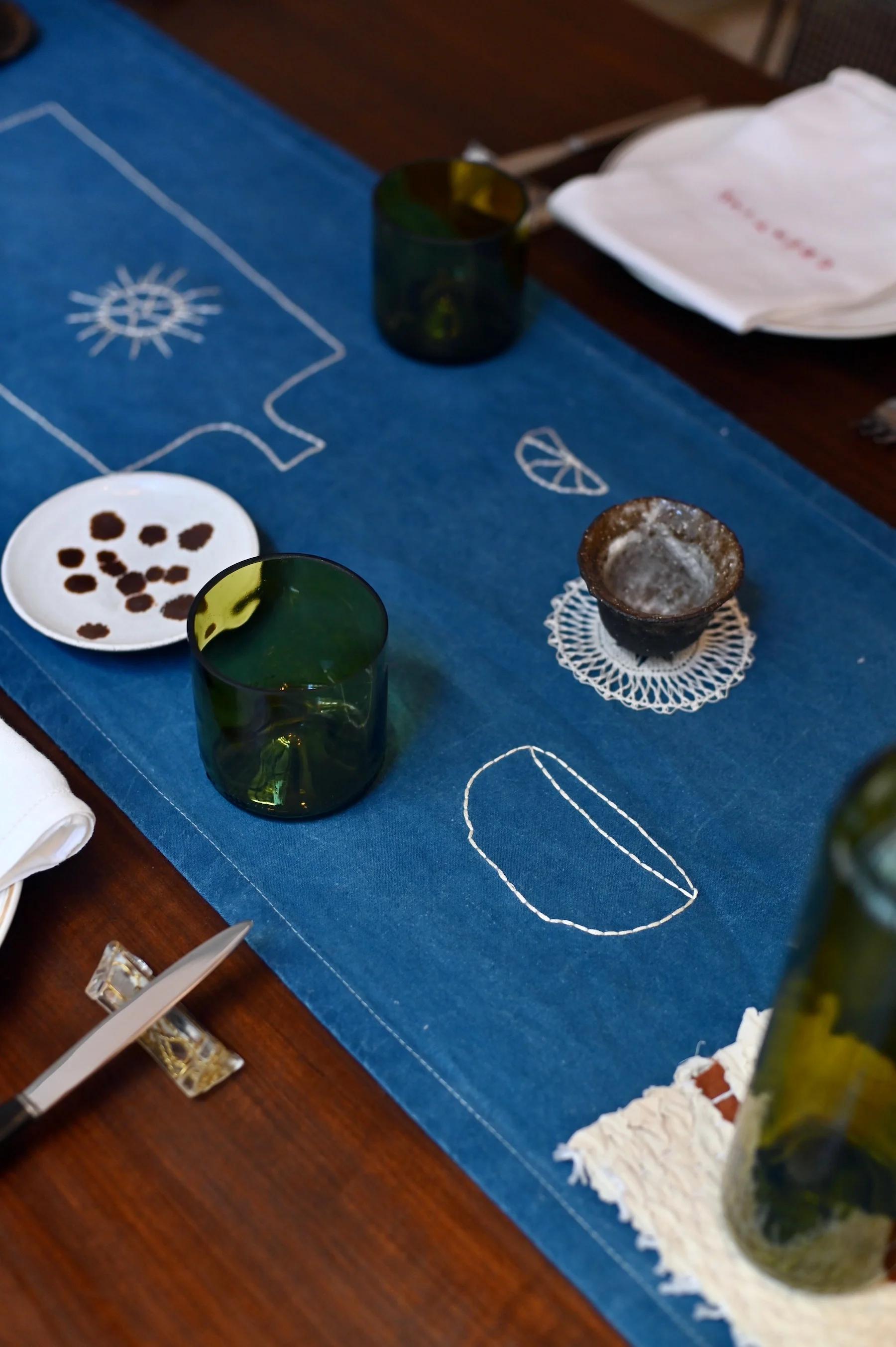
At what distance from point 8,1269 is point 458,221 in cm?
80

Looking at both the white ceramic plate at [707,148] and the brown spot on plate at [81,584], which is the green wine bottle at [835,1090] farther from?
the white ceramic plate at [707,148]

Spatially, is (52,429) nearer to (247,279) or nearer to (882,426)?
(247,279)

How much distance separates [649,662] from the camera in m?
0.82

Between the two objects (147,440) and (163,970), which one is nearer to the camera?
(163,970)

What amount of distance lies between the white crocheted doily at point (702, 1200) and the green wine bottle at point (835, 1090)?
0.03 feet

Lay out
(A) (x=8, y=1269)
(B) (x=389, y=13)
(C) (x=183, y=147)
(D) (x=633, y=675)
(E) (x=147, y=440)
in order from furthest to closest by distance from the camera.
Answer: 1. (B) (x=389, y=13)
2. (C) (x=183, y=147)
3. (E) (x=147, y=440)
4. (D) (x=633, y=675)
5. (A) (x=8, y=1269)

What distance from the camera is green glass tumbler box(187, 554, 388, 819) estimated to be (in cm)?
67

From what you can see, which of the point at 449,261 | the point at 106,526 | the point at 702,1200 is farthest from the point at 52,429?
the point at 702,1200

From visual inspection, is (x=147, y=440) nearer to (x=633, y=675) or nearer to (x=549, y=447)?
(x=549, y=447)

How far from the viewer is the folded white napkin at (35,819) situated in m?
0.67

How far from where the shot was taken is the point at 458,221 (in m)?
1.03

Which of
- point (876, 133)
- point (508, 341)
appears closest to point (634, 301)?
point (508, 341)

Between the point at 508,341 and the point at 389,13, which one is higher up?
the point at 389,13

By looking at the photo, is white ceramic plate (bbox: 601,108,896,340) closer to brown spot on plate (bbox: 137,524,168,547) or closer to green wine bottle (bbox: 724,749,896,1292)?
brown spot on plate (bbox: 137,524,168,547)
